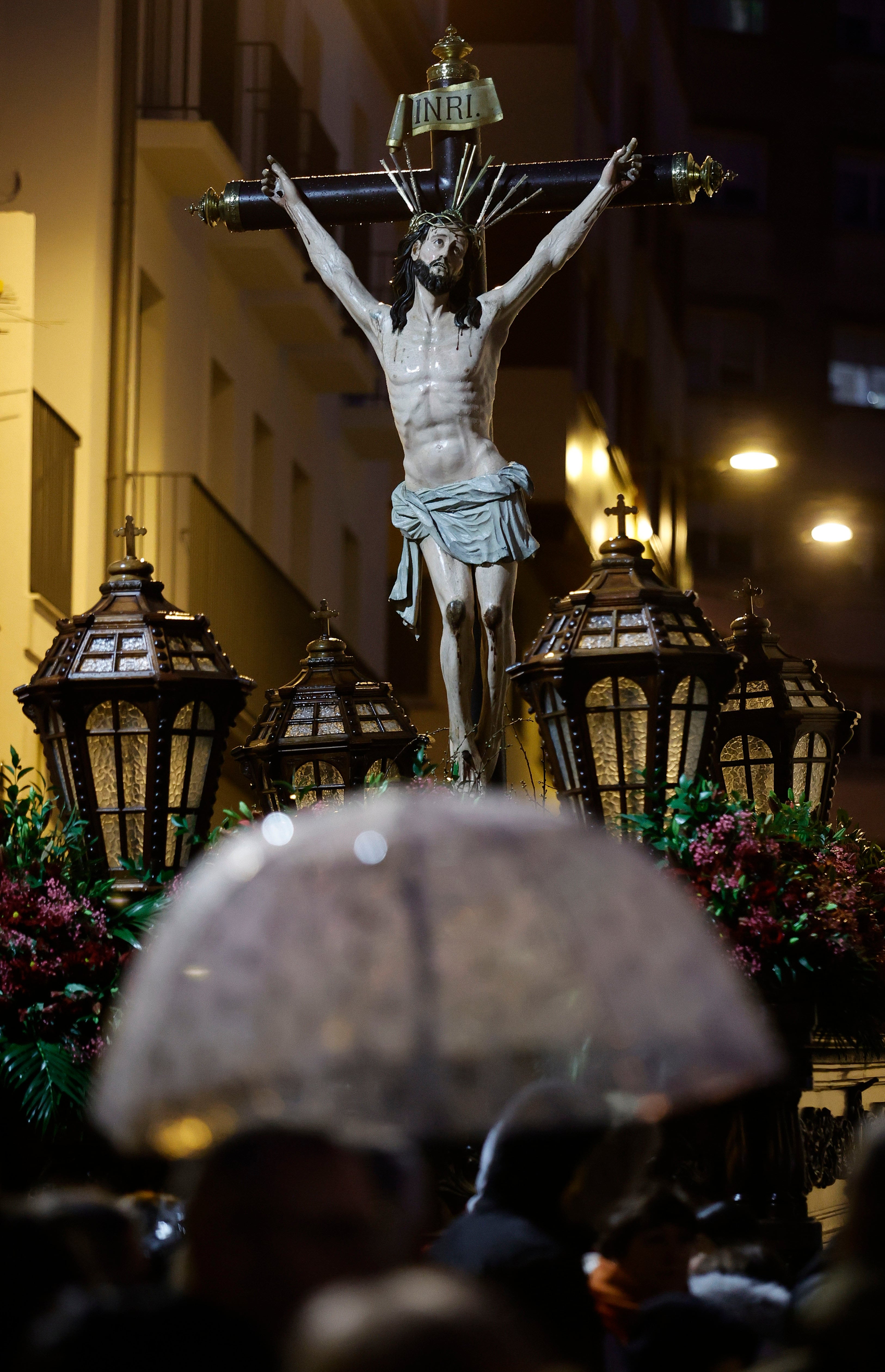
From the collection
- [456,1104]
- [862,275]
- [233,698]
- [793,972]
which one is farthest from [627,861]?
[862,275]

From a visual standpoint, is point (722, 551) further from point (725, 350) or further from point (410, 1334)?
point (410, 1334)

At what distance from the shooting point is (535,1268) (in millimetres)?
2303

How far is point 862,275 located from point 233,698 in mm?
34980

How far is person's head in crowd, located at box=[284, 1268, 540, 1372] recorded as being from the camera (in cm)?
159

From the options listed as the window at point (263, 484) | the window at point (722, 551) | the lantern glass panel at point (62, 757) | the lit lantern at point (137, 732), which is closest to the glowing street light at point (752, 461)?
the window at point (263, 484)

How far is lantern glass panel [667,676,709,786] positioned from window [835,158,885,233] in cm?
3515

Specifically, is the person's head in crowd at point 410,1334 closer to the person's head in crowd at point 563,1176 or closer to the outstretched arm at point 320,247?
the person's head in crowd at point 563,1176

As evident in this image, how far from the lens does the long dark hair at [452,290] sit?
6375mm

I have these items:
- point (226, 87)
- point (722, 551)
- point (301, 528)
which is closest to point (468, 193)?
point (226, 87)

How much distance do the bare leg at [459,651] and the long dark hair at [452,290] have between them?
664mm

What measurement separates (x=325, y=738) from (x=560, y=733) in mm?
1581

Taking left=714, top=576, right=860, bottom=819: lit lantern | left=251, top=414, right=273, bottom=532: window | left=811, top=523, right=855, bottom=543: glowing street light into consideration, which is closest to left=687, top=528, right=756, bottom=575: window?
left=251, top=414, right=273, bottom=532: window

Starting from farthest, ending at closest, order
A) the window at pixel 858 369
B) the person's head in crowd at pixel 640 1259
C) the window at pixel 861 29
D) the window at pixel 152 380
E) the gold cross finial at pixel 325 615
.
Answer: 1. the window at pixel 861 29
2. the window at pixel 858 369
3. the window at pixel 152 380
4. the gold cross finial at pixel 325 615
5. the person's head in crowd at pixel 640 1259

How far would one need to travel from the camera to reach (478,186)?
21.6ft
